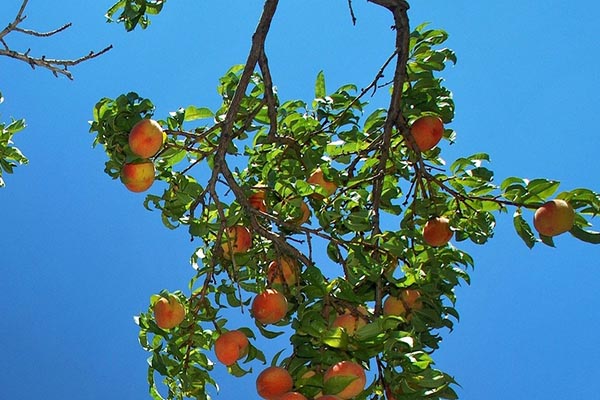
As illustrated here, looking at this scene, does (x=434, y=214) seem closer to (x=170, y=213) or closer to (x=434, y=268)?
(x=434, y=268)

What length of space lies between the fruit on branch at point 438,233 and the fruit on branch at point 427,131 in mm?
151

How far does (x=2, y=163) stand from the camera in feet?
6.96

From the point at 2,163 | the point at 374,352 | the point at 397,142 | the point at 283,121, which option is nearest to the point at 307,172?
the point at 283,121

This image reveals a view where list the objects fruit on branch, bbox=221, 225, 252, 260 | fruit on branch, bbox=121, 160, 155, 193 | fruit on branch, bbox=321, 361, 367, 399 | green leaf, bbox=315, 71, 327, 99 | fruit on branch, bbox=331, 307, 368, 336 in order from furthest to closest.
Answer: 1. green leaf, bbox=315, 71, 327, 99
2. fruit on branch, bbox=221, 225, 252, 260
3. fruit on branch, bbox=121, 160, 155, 193
4. fruit on branch, bbox=331, 307, 368, 336
5. fruit on branch, bbox=321, 361, 367, 399

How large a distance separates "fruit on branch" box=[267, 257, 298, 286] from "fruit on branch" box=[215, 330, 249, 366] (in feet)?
0.40

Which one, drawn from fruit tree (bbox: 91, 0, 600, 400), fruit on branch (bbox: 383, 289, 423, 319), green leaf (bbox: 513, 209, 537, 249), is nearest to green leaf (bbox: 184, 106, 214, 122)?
fruit tree (bbox: 91, 0, 600, 400)

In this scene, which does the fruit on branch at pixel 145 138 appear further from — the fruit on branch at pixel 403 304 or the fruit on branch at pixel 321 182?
the fruit on branch at pixel 403 304

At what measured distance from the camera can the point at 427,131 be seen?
5.04ft

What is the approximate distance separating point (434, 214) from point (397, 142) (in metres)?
0.24

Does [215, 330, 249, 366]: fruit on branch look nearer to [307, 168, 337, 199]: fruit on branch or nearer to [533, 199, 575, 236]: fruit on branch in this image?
[307, 168, 337, 199]: fruit on branch

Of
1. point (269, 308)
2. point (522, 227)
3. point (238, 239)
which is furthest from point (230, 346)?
point (522, 227)

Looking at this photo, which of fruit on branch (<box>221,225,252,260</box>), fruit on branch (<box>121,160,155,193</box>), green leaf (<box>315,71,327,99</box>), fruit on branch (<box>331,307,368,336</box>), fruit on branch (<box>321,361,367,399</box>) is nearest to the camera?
fruit on branch (<box>321,361,367,399</box>)

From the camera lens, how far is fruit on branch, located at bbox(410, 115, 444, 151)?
153 cm

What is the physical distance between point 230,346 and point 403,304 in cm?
32
